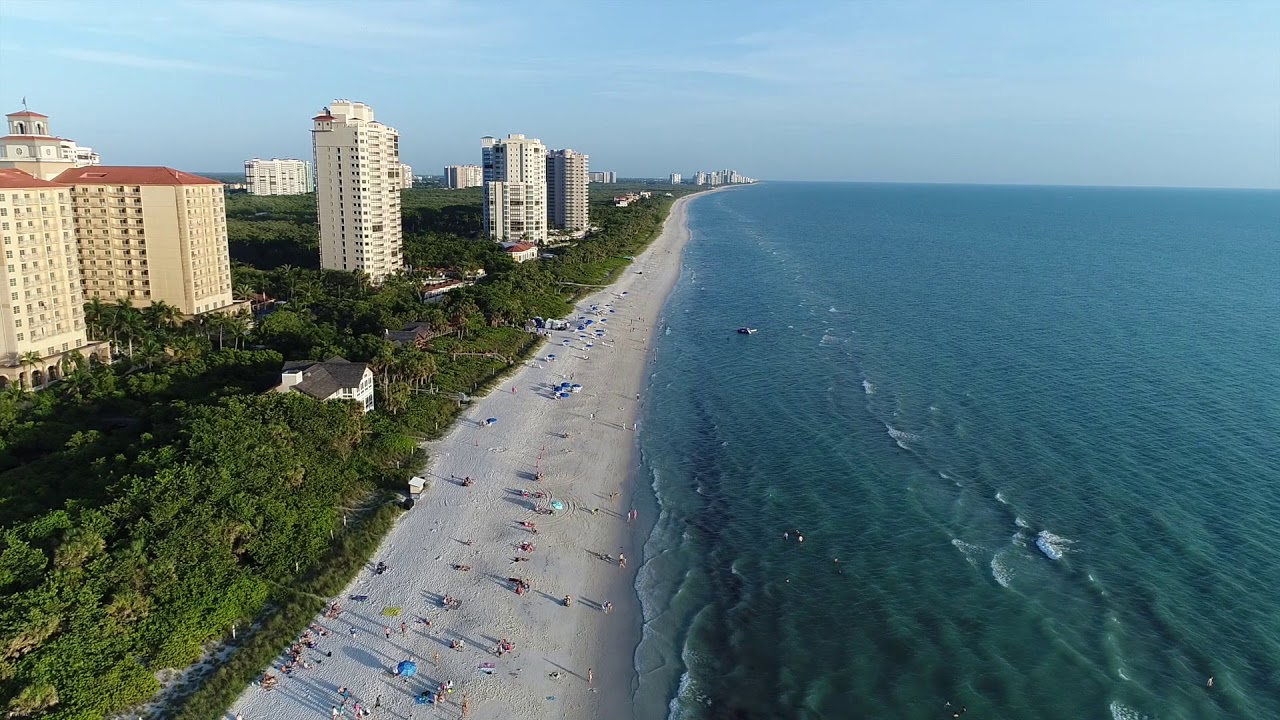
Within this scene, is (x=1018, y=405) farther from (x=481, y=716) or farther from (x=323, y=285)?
(x=323, y=285)

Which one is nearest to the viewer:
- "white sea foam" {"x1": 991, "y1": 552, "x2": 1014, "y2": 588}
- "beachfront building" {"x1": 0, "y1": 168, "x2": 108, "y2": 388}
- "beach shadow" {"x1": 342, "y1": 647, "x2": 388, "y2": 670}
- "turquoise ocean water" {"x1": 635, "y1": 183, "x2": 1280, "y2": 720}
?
"turquoise ocean water" {"x1": 635, "y1": 183, "x2": 1280, "y2": 720}

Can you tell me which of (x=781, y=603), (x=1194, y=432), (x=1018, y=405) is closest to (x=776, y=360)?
(x=1018, y=405)

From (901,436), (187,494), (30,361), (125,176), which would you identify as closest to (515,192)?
(125,176)

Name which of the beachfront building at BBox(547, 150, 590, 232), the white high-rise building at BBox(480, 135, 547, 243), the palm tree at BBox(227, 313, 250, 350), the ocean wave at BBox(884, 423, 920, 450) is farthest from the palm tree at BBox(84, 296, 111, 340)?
the beachfront building at BBox(547, 150, 590, 232)

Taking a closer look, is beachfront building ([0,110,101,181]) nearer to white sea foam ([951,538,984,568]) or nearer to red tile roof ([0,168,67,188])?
red tile roof ([0,168,67,188])

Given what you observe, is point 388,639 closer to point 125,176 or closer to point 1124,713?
point 1124,713
